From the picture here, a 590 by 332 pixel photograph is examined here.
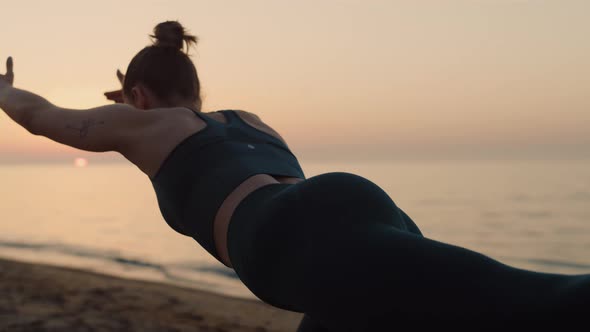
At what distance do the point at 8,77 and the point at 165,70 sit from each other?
2.37ft

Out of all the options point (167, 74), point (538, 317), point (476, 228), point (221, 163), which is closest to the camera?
point (538, 317)

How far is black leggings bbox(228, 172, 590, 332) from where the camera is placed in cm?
133

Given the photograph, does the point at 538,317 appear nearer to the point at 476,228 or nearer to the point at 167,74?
the point at 167,74

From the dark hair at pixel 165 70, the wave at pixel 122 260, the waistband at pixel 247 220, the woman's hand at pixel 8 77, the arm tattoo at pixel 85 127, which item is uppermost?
the dark hair at pixel 165 70

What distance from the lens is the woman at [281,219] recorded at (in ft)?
4.52

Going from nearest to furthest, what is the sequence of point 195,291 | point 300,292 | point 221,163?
1. point 300,292
2. point 221,163
3. point 195,291

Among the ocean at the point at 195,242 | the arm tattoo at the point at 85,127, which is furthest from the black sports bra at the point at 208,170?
the ocean at the point at 195,242

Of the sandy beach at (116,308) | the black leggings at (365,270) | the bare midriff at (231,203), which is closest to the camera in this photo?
the black leggings at (365,270)

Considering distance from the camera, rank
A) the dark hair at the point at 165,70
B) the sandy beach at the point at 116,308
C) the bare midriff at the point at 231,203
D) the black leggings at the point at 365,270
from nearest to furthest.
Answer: the black leggings at the point at 365,270, the bare midriff at the point at 231,203, the dark hair at the point at 165,70, the sandy beach at the point at 116,308

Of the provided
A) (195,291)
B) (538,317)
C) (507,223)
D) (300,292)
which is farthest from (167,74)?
(507,223)

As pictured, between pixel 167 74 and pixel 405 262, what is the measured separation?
139 centimetres

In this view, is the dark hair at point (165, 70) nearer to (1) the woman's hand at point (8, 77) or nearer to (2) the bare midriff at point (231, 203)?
(1) the woman's hand at point (8, 77)

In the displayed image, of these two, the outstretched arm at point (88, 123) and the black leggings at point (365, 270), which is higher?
the outstretched arm at point (88, 123)

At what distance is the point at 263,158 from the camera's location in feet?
6.81
